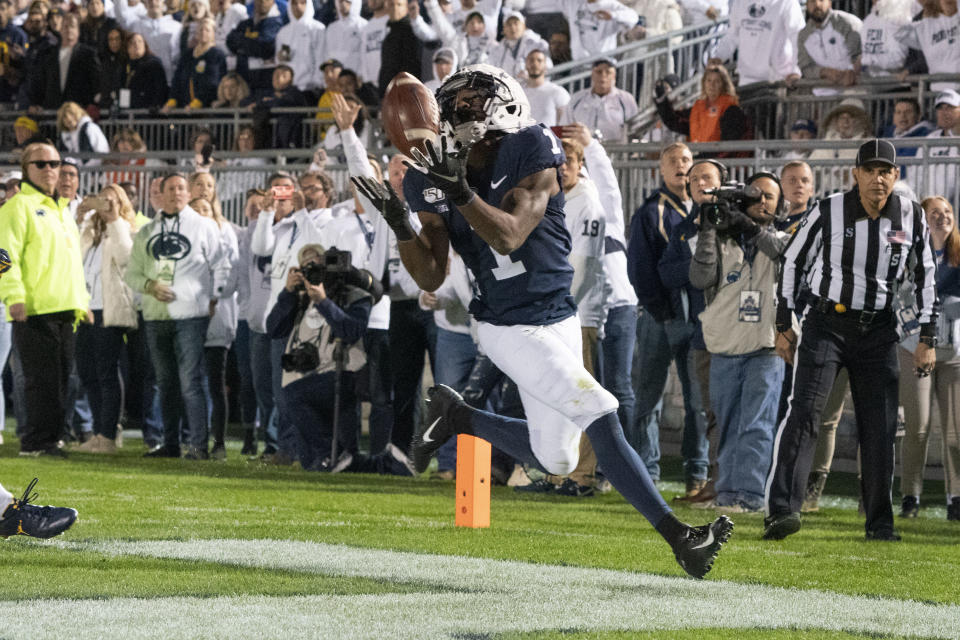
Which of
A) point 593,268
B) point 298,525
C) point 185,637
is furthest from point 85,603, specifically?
point 593,268

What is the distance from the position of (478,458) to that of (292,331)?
3.68 metres

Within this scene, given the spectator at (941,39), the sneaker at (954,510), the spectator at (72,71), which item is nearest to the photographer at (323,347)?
the sneaker at (954,510)

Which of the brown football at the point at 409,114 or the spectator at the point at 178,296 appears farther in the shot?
the spectator at the point at 178,296

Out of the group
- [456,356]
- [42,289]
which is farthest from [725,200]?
[42,289]

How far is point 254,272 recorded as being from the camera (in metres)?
12.1

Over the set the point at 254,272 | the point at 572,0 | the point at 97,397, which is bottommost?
the point at 97,397

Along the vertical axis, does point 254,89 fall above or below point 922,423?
above

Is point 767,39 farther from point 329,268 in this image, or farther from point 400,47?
point 329,268

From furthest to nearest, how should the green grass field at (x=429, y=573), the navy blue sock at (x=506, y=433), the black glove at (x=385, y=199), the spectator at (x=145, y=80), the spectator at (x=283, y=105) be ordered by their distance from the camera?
the spectator at (x=145, y=80)
the spectator at (x=283, y=105)
the navy blue sock at (x=506, y=433)
the black glove at (x=385, y=199)
the green grass field at (x=429, y=573)

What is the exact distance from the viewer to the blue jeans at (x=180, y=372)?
11070 mm

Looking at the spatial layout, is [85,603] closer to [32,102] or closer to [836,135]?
[836,135]

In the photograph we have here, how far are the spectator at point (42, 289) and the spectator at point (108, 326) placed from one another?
0.90 meters

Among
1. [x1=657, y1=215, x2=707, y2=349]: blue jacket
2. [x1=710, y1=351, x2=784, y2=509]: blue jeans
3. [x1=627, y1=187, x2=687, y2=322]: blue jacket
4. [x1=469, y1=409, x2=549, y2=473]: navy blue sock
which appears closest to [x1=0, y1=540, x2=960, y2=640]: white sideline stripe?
[x1=469, y1=409, x2=549, y2=473]: navy blue sock

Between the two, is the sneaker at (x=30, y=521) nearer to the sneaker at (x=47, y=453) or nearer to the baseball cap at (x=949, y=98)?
the sneaker at (x=47, y=453)
